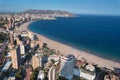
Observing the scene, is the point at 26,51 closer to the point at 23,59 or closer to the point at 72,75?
the point at 23,59

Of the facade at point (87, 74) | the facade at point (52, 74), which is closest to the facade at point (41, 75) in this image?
the facade at point (52, 74)

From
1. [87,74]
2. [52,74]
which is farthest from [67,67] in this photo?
[87,74]

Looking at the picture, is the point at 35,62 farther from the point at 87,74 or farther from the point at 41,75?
the point at 87,74

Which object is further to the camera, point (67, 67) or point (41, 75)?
point (41, 75)

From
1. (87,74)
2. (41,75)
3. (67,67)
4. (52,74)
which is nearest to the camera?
(52,74)

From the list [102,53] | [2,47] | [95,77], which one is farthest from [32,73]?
[102,53]

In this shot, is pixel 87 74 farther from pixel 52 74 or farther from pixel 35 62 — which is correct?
pixel 35 62

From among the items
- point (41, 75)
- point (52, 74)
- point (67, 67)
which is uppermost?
point (67, 67)

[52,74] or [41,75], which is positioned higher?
[52,74]

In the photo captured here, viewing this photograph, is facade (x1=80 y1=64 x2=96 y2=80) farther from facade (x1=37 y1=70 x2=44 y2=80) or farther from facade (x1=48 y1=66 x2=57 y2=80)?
facade (x1=37 y1=70 x2=44 y2=80)

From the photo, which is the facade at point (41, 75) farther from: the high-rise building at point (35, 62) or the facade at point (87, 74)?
the facade at point (87, 74)

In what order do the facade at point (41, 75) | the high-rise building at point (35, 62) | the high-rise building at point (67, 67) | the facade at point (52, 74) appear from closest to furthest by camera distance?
1. the facade at point (52, 74)
2. the high-rise building at point (67, 67)
3. the facade at point (41, 75)
4. the high-rise building at point (35, 62)

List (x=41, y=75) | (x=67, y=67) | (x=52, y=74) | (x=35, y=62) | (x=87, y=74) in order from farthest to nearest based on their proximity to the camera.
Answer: (x=35, y=62) → (x=41, y=75) → (x=87, y=74) → (x=67, y=67) → (x=52, y=74)

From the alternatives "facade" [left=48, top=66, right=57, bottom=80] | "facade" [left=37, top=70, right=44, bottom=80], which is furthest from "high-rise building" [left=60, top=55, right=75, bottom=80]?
"facade" [left=37, top=70, right=44, bottom=80]
